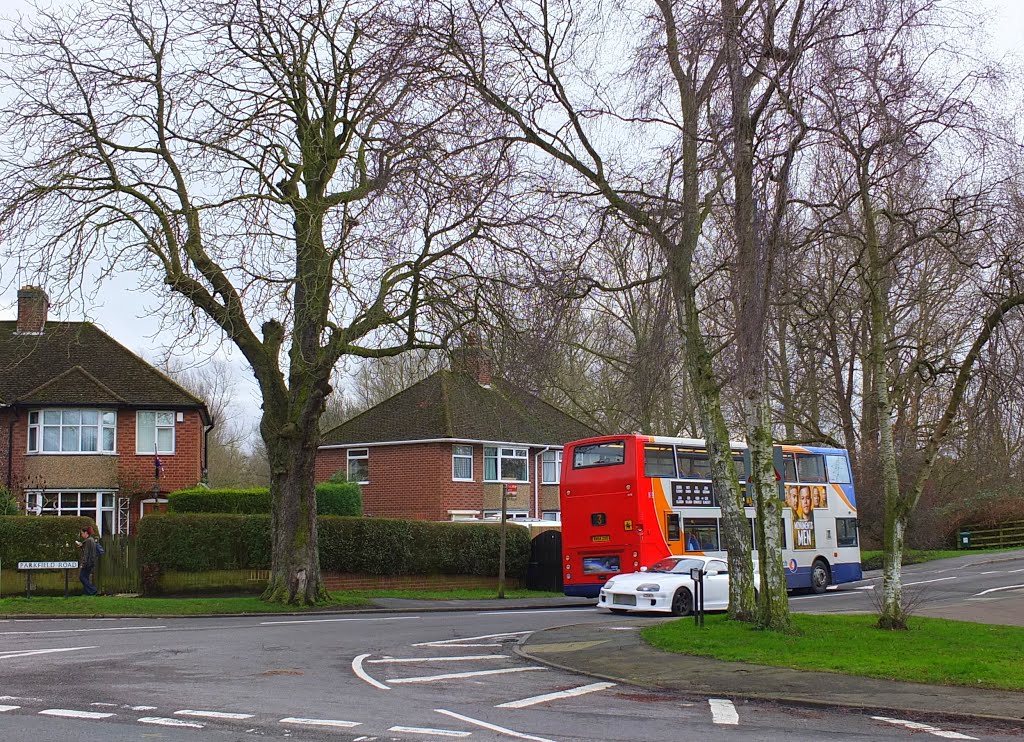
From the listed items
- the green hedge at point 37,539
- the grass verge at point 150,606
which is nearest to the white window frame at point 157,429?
the green hedge at point 37,539

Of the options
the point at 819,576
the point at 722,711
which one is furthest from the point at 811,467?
the point at 722,711

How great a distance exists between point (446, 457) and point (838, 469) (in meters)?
15.3

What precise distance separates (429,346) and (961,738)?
14362mm

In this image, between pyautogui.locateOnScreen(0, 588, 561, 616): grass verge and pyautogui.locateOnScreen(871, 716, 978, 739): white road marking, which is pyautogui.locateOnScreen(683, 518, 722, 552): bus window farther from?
pyautogui.locateOnScreen(871, 716, 978, 739): white road marking

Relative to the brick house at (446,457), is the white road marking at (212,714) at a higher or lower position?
lower

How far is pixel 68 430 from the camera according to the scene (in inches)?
1443

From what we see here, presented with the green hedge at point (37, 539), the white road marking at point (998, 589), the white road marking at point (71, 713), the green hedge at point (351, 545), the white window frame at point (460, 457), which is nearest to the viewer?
the white road marking at point (71, 713)

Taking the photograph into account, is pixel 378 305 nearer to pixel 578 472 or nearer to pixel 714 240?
pixel 714 240

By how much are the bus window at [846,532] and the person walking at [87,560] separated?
20.6 meters

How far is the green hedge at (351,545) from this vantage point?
2684 cm

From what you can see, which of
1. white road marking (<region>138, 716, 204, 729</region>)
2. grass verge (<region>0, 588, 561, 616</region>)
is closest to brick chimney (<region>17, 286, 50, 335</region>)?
grass verge (<region>0, 588, 561, 616</region>)

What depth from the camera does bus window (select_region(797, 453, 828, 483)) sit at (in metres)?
30.6

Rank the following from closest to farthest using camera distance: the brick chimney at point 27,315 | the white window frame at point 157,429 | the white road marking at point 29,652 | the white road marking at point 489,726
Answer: the white road marking at point 489,726
the white road marking at point 29,652
the white window frame at point 157,429
the brick chimney at point 27,315

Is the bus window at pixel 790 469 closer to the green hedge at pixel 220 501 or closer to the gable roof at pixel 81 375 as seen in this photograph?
the green hedge at pixel 220 501
